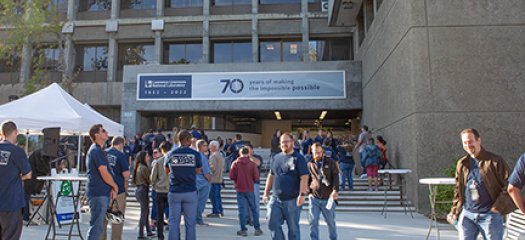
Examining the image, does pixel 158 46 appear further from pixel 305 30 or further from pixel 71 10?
pixel 305 30

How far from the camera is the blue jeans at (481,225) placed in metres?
3.65

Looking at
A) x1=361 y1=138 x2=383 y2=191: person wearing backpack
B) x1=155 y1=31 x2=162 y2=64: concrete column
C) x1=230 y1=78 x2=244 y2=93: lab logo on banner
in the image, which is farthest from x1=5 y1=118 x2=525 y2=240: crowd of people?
x1=155 y1=31 x2=162 y2=64: concrete column

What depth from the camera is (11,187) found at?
4496mm

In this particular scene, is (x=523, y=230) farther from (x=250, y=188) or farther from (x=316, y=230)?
(x=250, y=188)

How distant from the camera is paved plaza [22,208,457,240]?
707 cm

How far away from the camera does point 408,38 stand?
31.9ft

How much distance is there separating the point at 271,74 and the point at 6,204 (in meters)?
15.1

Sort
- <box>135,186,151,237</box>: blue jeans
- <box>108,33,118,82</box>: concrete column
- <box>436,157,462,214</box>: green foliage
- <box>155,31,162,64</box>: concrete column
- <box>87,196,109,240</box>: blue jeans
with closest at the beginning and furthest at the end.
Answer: <box>87,196,109,240</box>: blue jeans
<box>135,186,151,237</box>: blue jeans
<box>436,157,462,214</box>: green foliage
<box>155,31,162,64</box>: concrete column
<box>108,33,118,82</box>: concrete column

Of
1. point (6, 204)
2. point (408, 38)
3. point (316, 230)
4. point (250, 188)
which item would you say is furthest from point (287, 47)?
point (6, 204)

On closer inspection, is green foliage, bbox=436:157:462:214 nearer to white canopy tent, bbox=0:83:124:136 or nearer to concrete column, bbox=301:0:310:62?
white canopy tent, bbox=0:83:124:136

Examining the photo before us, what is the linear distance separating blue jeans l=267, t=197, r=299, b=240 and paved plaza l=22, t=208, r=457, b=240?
80.7 inches

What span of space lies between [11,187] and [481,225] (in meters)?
5.54

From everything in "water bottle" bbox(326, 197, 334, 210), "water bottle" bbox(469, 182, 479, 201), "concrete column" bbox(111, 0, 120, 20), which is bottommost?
"water bottle" bbox(326, 197, 334, 210)

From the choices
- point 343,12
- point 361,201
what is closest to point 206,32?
point 343,12
